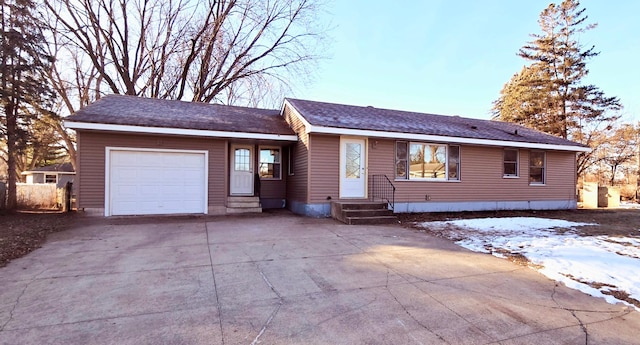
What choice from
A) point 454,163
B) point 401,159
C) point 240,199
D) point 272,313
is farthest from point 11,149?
point 454,163

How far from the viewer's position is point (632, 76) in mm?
22312

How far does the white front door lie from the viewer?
396 inches

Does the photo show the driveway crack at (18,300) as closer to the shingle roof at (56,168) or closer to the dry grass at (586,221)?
the dry grass at (586,221)

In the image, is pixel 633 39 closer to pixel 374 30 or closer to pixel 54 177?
pixel 374 30

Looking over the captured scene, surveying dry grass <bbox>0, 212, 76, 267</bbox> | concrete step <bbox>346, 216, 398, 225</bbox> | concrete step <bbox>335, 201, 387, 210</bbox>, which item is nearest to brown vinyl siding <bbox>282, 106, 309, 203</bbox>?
concrete step <bbox>335, 201, 387, 210</bbox>

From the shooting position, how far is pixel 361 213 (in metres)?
8.91

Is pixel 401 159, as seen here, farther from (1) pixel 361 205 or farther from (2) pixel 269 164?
(2) pixel 269 164

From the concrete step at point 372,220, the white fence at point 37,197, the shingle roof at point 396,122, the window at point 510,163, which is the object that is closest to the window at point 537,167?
the shingle roof at point 396,122

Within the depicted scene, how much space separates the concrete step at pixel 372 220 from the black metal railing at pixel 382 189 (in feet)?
4.70

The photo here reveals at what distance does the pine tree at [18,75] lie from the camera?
941 cm

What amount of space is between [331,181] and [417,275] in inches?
223

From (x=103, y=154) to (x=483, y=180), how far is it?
1293 cm

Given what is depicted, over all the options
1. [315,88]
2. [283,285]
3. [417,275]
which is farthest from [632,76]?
[283,285]

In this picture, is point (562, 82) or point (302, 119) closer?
point (302, 119)
